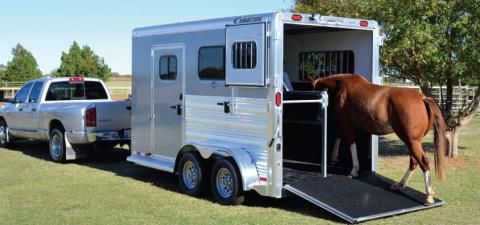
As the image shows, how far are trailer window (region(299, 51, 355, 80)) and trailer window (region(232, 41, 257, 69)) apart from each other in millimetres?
2218

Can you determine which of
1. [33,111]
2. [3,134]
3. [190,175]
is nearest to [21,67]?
[3,134]

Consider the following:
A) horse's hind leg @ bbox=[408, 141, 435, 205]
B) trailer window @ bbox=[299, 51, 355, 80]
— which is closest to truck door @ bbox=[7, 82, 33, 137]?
trailer window @ bbox=[299, 51, 355, 80]

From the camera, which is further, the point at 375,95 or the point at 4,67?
the point at 4,67

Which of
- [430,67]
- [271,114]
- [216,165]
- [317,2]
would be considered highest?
[317,2]

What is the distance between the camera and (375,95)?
8.41m

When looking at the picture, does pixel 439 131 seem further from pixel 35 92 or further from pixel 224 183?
pixel 35 92

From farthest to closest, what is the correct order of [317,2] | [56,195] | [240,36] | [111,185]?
[317,2]
[111,185]
[56,195]
[240,36]

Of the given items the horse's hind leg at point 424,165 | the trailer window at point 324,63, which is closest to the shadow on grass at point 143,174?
the horse's hind leg at point 424,165

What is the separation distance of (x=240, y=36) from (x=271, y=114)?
3.80ft

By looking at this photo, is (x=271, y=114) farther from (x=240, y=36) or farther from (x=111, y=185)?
(x=111, y=185)

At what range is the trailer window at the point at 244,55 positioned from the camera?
7902 mm

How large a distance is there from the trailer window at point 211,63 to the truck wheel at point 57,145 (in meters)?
4.85

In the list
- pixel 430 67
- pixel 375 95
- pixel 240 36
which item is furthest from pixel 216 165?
pixel 430 67

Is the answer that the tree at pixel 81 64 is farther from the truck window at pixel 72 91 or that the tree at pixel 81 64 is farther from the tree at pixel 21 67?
the truck window at pixel 72 91
